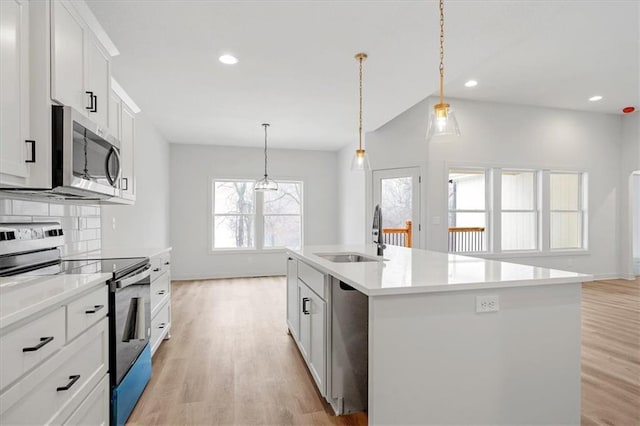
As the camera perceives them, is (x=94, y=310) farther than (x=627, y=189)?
No

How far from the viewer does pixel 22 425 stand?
42.8 inches

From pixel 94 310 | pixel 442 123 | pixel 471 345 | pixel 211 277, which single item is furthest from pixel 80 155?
pixel 211 277

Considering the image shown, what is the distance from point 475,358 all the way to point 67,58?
8.36 ft

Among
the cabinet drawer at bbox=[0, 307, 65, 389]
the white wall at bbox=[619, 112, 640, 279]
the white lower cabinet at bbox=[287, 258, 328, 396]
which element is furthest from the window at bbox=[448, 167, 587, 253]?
the cabinet drawer at bbox=[0, 307, 65, 389]

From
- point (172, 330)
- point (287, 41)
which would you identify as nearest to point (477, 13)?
point (287, 41)

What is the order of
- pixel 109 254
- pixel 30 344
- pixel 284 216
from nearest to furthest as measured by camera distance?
1. pixel 30 344
2. pixel 109 254
3. pixel 284 216

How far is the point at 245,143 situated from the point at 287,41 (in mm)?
3743

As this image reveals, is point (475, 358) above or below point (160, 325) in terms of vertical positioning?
above

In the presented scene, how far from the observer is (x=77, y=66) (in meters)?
1.94

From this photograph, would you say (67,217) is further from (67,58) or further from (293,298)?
(293,298)

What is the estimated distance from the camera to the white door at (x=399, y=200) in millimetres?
5434

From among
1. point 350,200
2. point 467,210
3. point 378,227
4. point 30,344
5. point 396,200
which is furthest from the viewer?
point 350,200

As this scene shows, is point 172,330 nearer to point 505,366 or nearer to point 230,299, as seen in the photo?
point 230,299

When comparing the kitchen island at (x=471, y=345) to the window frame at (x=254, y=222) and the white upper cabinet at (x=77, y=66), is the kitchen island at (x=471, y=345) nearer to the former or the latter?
the white upper cabinet at (x=77, y=66)
